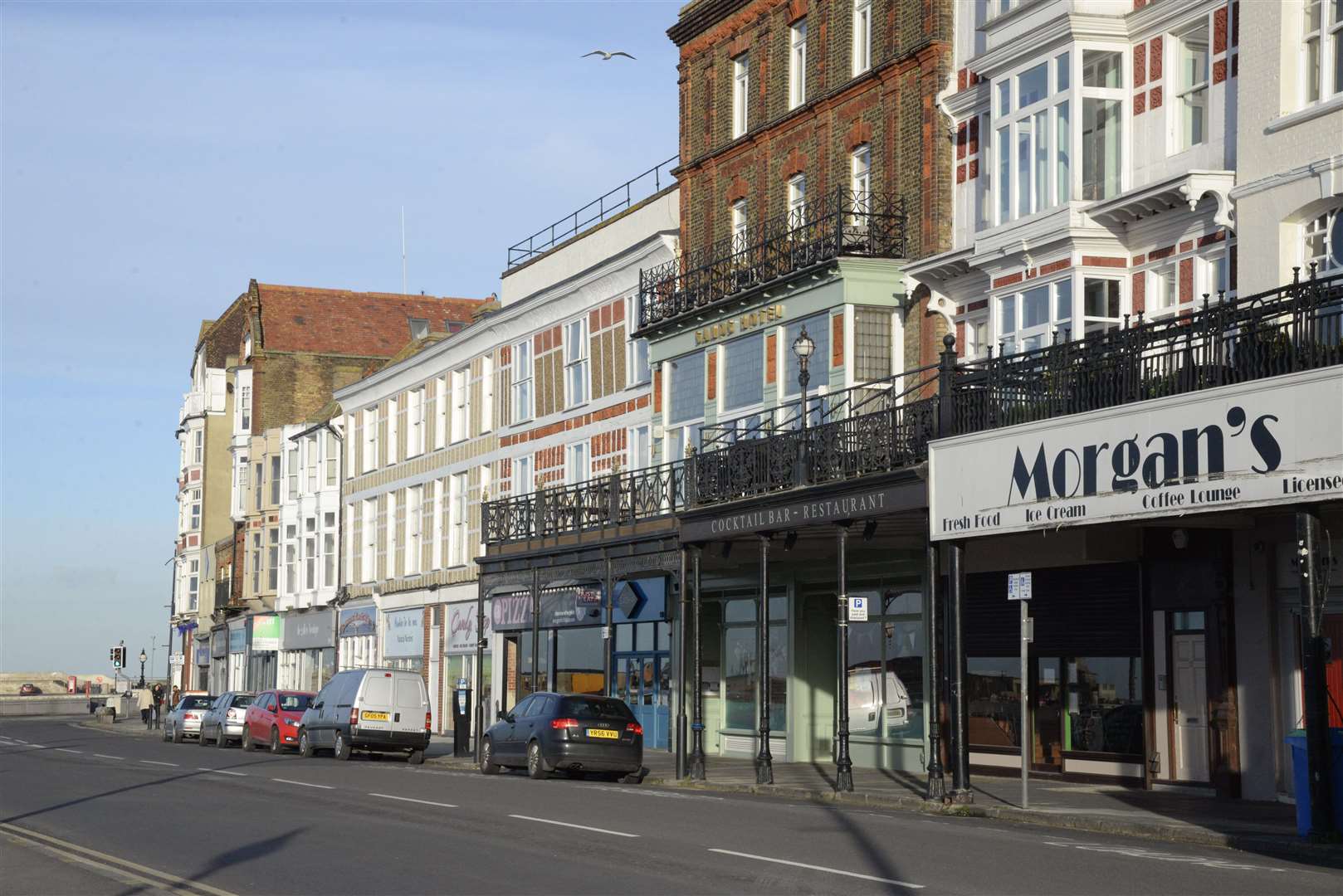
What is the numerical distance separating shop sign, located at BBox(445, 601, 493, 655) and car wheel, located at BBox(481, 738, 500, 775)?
1408 cm

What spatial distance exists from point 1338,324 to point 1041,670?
421 inches

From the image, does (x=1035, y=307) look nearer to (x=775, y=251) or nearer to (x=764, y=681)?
(x=764, y=681)

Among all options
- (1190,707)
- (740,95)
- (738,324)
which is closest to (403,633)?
(738,324)

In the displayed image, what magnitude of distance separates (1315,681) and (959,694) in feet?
Result: 18.5

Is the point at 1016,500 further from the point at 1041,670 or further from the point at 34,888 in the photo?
the point at 34,888

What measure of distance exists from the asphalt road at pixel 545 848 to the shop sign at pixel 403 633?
2625cm

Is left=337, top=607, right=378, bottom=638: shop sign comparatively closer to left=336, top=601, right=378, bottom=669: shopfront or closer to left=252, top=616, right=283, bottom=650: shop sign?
left=336, top=601, right=378, bottom=669: shopfront

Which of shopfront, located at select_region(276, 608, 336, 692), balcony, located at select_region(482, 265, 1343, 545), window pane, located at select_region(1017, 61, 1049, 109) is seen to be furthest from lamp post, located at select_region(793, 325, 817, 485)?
shopfront, located at select_region(276, 608, 336, 692)

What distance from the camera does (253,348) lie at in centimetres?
7138

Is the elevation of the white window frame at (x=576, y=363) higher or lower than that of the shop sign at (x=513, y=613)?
higher

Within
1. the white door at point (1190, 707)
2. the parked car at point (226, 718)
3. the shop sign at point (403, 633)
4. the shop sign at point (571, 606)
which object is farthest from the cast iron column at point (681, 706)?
the shop sign at point (403, 633)

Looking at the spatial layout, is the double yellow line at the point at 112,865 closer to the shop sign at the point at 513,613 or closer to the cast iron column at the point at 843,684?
the cast iron column at the point at 843,684

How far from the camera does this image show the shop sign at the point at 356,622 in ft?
180

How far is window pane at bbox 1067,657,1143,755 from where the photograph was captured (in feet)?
79.9
